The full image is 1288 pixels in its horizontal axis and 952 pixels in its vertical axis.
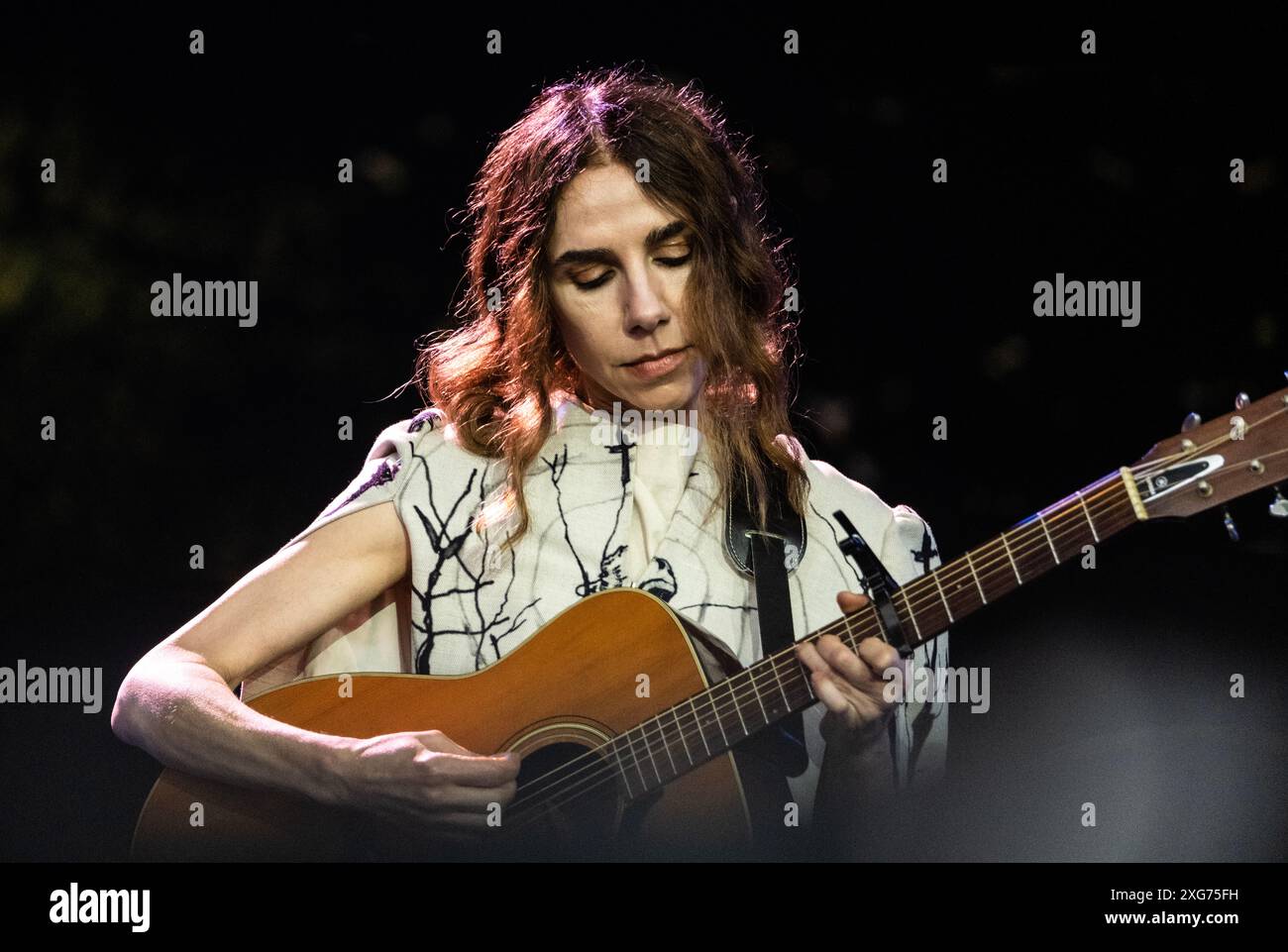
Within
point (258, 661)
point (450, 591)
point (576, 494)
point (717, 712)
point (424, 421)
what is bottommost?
point (717, 712)

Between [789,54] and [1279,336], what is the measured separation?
1014 millimetres

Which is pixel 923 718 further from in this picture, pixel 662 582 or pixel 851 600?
pixel 662 582

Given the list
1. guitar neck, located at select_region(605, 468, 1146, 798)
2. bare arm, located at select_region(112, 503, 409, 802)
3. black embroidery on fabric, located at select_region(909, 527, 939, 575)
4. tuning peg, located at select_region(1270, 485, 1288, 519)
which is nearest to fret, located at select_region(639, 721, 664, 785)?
guitar neck, located at select_region(605, 468, 1146, 798)

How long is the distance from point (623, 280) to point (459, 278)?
17.9 inches

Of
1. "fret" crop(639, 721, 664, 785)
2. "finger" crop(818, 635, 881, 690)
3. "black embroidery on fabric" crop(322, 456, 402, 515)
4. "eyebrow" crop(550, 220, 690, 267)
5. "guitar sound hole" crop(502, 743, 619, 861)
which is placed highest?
"eyebrow" crop(550, 220, 690, 267)

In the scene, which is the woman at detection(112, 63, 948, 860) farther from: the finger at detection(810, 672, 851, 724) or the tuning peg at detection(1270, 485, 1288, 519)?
the tuning peg at detection(1270, 485, 1288, 519)

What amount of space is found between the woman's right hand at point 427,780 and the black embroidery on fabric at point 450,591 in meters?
0.17

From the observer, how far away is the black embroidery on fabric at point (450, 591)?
7.79 ft

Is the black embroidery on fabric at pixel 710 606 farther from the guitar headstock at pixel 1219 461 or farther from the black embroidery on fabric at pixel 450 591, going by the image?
the guitar headstock at pixel 1219 461

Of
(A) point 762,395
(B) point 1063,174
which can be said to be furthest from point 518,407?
(B) point 1063,174

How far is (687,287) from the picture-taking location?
2381mm

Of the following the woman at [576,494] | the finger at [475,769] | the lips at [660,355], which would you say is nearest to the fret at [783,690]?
the woman at [576,494]

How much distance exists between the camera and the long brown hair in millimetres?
2393

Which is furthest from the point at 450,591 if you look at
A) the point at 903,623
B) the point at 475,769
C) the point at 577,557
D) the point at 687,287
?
the point at 903,623
